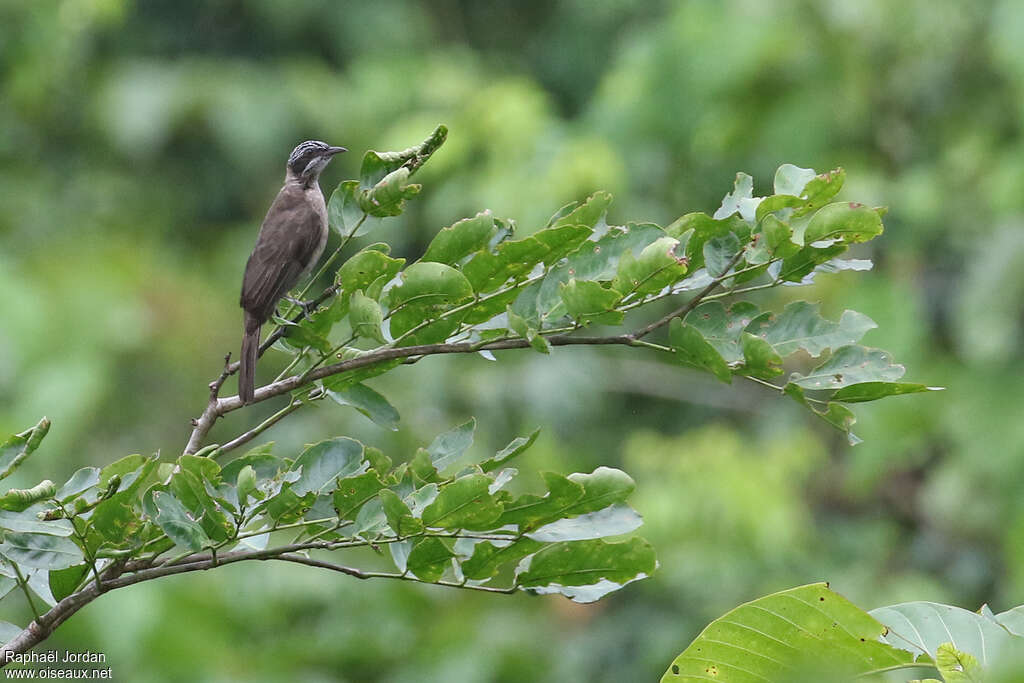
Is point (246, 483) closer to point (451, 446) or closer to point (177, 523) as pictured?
point (177, 523)

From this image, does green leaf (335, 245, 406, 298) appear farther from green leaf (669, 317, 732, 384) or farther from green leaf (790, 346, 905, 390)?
green leaf (790, 346, 905, 390)

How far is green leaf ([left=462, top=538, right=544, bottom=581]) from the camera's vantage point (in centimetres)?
140

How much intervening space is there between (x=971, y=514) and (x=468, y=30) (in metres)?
5.05

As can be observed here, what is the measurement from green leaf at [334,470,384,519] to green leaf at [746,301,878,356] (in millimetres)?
465

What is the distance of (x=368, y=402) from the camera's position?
1629 mm

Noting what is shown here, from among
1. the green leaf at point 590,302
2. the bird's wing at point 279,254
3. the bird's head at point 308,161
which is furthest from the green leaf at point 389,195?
the bird's head at point 308,161

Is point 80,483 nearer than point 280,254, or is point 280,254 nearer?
point 80,483

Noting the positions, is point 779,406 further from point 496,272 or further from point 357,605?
point 496,272

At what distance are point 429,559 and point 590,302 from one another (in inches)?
12.9

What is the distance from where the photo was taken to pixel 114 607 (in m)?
4.84

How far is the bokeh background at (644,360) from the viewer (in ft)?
17.5

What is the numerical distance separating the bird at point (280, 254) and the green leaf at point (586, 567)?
88 centimetres

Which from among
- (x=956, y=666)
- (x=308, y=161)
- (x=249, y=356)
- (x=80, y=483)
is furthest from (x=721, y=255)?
(x=308, y=161)

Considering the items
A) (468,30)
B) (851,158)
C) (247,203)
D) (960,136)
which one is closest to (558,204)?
(851,158)
